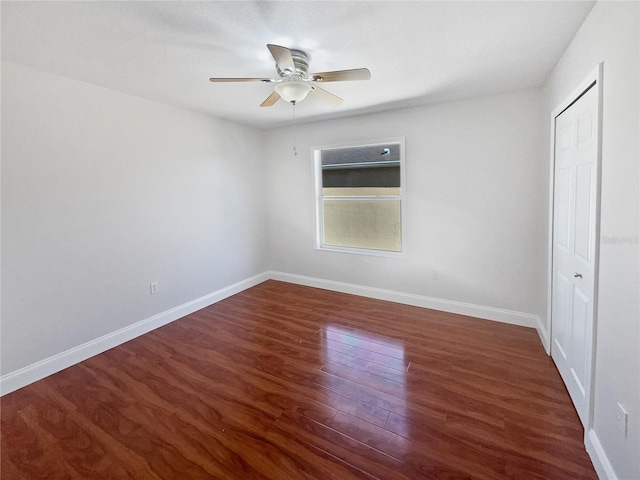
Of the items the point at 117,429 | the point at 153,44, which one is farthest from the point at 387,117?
the point at 117,429

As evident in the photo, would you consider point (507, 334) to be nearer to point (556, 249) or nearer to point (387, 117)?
point (556, 249)

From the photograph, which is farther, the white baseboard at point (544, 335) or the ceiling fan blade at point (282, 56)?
the white baseboard at point (544, 335)

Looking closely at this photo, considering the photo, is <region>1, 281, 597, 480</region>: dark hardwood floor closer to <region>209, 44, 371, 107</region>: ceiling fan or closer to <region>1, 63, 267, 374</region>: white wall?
<region>1, 63, 267, 374</region>: white wall

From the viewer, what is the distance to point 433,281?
11.9 feet

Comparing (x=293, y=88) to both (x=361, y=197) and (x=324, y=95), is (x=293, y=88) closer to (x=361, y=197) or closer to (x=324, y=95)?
(x=324, y=95)

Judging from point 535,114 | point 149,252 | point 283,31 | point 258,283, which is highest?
point 283,31

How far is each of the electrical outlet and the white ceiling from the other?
6.74ft

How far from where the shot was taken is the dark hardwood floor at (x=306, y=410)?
1600mm

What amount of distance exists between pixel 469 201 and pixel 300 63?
232 cm

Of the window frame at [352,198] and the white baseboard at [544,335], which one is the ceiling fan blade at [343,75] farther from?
the white baseboard at [544,335]

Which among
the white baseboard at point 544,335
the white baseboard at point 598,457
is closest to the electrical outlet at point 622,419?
the white baseboard at point 598,457

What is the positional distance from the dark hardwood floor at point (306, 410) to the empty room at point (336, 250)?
17mm

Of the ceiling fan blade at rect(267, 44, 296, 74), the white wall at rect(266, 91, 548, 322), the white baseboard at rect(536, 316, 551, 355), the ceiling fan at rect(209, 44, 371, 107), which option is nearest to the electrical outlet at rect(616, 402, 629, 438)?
the white baseboard at rect(536, 316, 551, 355)

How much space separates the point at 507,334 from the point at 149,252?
12.6 feet
